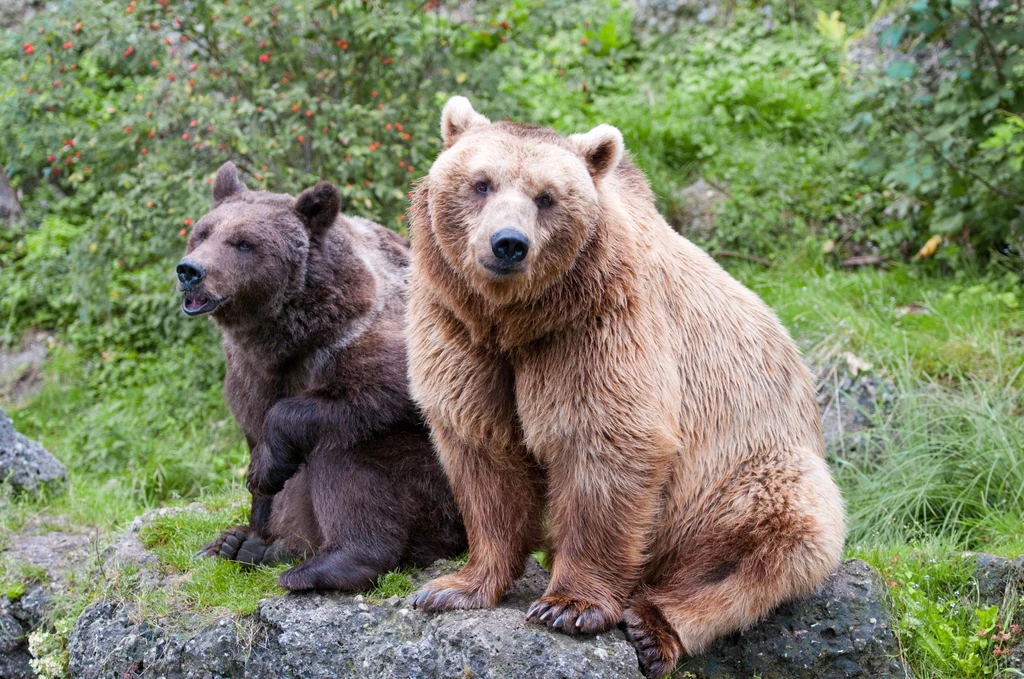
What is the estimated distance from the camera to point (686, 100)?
1009 centimetres

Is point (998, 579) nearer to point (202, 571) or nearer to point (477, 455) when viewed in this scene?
point (477, 455)

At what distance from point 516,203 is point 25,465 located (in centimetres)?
478

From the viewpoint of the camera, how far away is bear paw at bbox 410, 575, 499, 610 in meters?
4.27

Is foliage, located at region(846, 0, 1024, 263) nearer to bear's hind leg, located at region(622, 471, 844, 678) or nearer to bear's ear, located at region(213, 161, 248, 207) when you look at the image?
bear's hind leg, located at region(622, 471, 844, 678)

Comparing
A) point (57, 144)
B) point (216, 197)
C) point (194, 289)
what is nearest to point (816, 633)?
point (194, 289)

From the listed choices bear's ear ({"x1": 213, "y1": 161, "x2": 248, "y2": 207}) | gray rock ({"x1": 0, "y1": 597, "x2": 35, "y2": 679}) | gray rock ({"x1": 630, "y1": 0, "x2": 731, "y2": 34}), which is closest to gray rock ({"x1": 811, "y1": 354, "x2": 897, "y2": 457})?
bear's ear ({"x1": 213, "y1": 161, "x2": 248, "y2": 207})

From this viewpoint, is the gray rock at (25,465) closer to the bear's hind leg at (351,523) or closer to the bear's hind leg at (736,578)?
Result: the bear's hind leg at (351,523)

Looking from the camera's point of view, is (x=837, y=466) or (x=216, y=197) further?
(x=837, y=466)

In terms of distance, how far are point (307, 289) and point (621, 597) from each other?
2135mm

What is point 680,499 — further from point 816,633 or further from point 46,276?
point 46,276

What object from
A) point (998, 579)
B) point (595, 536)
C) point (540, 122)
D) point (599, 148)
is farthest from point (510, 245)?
point (540, 122)

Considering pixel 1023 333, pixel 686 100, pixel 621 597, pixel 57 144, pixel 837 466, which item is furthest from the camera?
pixel 686 100

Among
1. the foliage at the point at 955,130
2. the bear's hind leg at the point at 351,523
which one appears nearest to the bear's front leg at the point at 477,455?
the bear's hind leg at the point at 351,523

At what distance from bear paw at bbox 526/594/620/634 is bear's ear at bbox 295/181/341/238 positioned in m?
2.19
